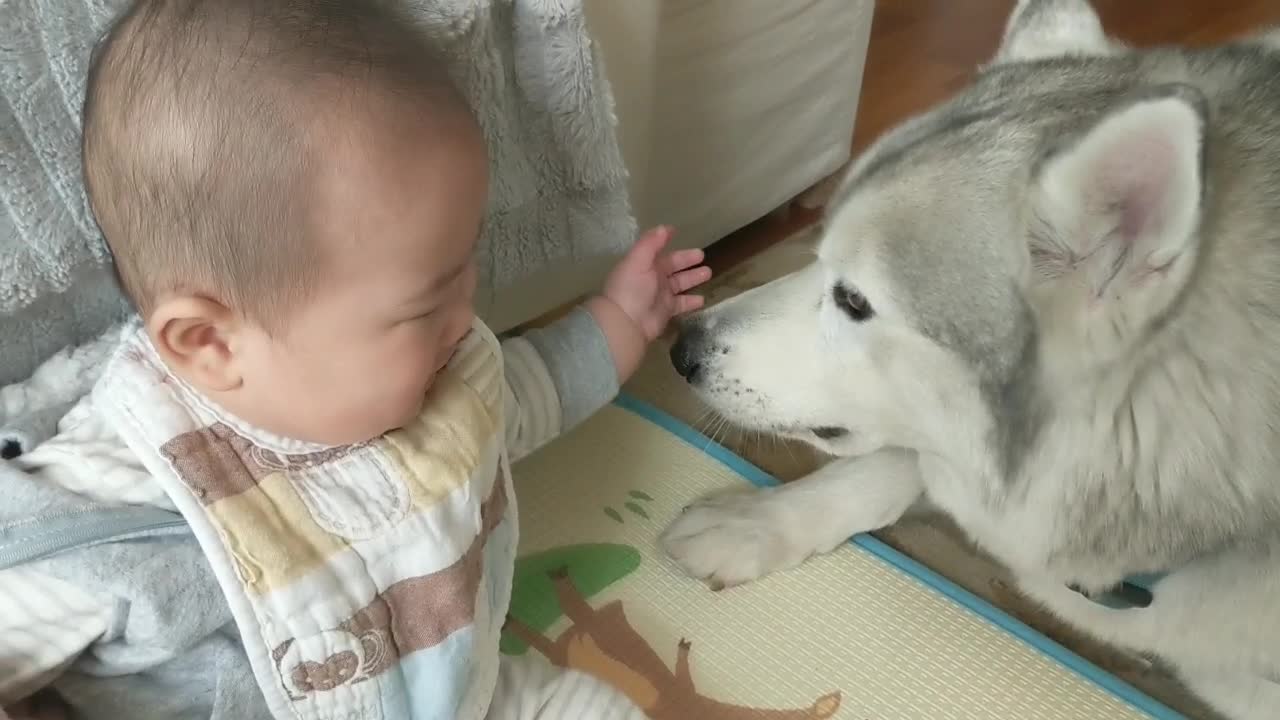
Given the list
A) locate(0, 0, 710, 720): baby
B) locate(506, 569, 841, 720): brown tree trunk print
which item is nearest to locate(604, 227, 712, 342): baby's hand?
locate(0, 0, 710, 720): baby

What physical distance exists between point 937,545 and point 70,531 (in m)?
1.08

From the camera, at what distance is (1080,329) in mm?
870

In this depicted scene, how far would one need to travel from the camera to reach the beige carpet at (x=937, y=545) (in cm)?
135

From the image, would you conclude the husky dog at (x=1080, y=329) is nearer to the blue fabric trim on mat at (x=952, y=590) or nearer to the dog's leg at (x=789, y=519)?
the blue fabric trim on mat at (x=952, y=590)

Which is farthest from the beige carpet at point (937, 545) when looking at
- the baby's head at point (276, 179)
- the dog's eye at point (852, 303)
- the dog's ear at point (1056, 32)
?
the baby's head at point (276, 179)

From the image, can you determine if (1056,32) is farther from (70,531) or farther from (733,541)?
(70,531)

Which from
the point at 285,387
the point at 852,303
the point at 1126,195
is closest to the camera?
the point at 1126,195

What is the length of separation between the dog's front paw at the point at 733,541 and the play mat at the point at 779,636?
0.8 inches

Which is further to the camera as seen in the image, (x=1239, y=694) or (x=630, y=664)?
→ (x=630, y=664)

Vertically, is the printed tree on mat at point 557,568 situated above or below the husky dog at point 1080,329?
below

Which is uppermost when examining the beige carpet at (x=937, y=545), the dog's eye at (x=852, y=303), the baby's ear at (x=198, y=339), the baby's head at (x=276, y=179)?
the baby's head at (x=276, y=179)

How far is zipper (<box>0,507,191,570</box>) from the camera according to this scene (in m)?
0.87

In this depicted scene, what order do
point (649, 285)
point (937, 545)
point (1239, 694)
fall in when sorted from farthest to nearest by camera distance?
point (937, 545)
point (649, 285)
point (1239, 694)

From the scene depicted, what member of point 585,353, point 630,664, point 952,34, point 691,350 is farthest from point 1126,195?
point 952,34
